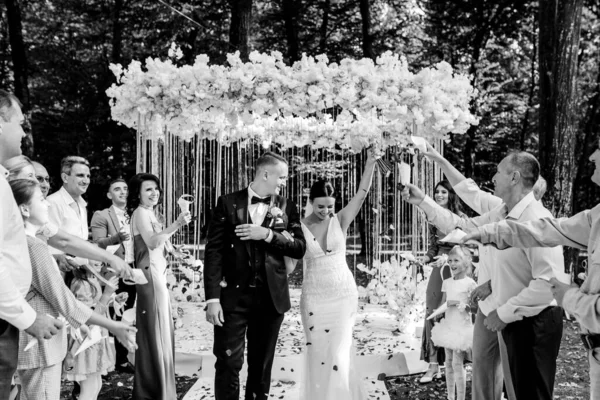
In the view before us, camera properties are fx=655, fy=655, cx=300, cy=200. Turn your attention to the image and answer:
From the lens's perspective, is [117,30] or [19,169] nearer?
[19,169]

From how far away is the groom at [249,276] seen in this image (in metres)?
4.58

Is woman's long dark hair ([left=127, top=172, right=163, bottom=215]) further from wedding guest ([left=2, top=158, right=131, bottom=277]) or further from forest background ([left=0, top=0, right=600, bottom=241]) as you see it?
forest background ([left=0, top=0, right=600, bottom=241])

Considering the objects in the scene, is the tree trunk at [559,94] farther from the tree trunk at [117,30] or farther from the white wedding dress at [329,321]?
the tree trunk at [117,30]

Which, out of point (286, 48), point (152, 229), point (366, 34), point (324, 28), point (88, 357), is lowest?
point (88, 357)

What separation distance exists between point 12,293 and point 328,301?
2.83m

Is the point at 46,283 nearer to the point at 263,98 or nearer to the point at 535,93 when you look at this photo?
the point at 263,98

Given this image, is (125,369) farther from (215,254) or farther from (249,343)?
(215,254)

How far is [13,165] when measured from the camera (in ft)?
12.0

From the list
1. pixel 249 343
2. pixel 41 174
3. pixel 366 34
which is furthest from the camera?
pixel 366 34

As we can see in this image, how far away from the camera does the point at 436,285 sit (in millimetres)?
6430

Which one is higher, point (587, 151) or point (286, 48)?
point (286, 48)

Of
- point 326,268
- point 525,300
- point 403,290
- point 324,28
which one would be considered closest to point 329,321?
point 326,268

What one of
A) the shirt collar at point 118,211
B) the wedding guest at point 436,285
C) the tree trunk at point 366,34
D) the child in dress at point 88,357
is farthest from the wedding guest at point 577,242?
the tree trunk at point 366,34

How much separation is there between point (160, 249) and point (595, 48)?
60.6 ft
